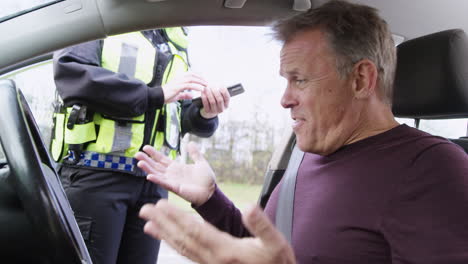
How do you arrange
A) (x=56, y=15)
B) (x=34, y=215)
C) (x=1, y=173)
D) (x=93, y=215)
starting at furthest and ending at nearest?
(x=93, y=215), (x=56, y=15), (x=1, y=173), (x=34, y=215)

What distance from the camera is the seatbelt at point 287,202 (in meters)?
1.21

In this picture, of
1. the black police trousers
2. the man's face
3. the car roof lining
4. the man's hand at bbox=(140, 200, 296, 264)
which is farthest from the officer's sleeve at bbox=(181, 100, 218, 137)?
the man's hand at bbox=(140, 200, 296, 264)

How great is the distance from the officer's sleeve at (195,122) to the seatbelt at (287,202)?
495mm

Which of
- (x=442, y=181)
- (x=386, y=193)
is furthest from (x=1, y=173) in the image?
(x=442, y=181)

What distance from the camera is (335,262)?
3.35 feet

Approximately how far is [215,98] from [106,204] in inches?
21.7

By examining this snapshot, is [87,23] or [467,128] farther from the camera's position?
[467,128]

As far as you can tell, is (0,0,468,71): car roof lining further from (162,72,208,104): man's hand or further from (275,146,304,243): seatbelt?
(275,146,304,243): seatbelt

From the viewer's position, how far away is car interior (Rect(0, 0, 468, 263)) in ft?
3.02

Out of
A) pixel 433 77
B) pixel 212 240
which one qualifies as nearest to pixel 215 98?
pixel 433 77

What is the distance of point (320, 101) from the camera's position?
47.8 inches

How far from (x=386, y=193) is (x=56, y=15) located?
976 mm

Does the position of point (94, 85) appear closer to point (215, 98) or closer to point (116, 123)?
point (116, 123)

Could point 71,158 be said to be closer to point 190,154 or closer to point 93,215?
point 93,215
